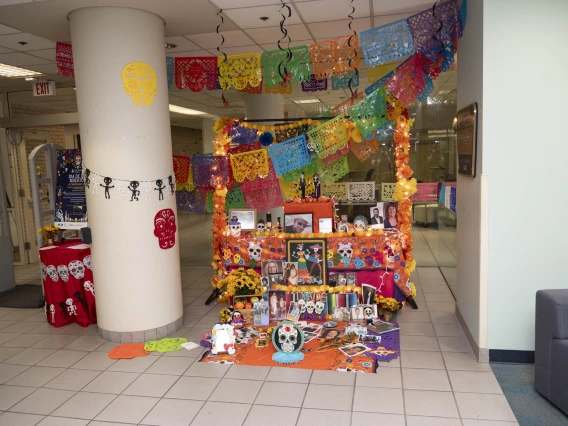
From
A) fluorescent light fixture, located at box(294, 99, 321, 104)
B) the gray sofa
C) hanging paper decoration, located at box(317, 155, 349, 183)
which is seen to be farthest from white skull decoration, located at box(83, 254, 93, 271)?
fluorescent light fixture, located at box(294, 99, 321, 104)

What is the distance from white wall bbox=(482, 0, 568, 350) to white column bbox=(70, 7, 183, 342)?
316 cm

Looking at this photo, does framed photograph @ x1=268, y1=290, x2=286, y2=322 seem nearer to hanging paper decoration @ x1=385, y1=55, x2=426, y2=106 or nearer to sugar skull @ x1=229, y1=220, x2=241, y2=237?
sugar skull @ x1=229, y1=220, x2=241, y2=237

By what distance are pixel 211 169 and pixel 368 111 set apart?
2.17 metres

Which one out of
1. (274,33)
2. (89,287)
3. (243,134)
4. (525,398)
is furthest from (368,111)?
(89,287)

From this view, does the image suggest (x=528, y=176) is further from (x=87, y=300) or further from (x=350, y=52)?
(x=87, y=300)

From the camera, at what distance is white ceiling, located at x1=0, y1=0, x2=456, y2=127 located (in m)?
4.45

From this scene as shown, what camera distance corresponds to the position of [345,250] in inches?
216

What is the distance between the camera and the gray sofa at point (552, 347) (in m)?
3.21

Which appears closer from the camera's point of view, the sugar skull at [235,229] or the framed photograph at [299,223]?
the framed photograph at [299,223]

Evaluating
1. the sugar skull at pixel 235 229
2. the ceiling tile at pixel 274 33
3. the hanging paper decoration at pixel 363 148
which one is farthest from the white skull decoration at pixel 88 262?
the hanging paper decoration at pixel 363 148

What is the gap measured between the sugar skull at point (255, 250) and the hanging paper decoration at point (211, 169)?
0.96m

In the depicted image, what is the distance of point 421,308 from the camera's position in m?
5.70

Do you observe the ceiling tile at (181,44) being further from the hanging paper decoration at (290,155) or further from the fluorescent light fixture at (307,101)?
the fluorescent light fixture at (307,101)

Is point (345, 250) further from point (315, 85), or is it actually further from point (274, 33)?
point (274, 33)
